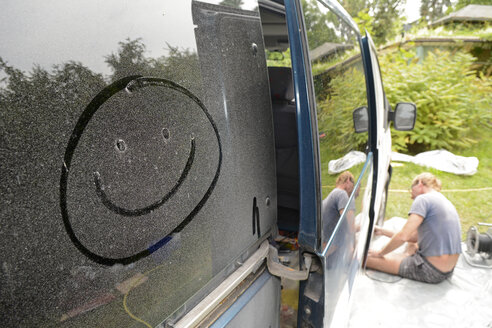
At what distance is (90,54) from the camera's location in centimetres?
67

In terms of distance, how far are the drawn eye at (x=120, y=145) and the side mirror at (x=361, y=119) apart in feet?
5.23

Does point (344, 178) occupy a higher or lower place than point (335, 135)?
lower

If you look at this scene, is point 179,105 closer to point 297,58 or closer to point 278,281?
point 297,58

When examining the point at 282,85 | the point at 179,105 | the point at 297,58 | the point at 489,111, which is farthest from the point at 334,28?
the point at 489,111

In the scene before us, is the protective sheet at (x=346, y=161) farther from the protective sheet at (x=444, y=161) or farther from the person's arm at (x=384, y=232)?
the protective sheet at (x=444, y=161)

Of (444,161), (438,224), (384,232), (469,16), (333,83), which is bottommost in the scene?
(384,232)

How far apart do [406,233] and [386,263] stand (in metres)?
0.40

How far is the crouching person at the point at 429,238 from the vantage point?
10.3 feet

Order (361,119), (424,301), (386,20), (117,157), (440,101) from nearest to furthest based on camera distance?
1. (117,157)
2. (361,119)
3. (424,301)
4. (440,101)
5. (386,20)

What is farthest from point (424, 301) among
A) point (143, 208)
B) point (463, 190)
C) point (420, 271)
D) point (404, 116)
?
point (463, 190)

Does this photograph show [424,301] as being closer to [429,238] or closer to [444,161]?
[429,238]

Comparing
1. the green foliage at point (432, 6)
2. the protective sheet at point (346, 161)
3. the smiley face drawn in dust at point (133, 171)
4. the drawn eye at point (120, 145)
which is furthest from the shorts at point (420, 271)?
the green foliage at point (432, 6)

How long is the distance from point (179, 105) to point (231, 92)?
0.77ft

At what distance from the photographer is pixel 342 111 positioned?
69.7 inches
